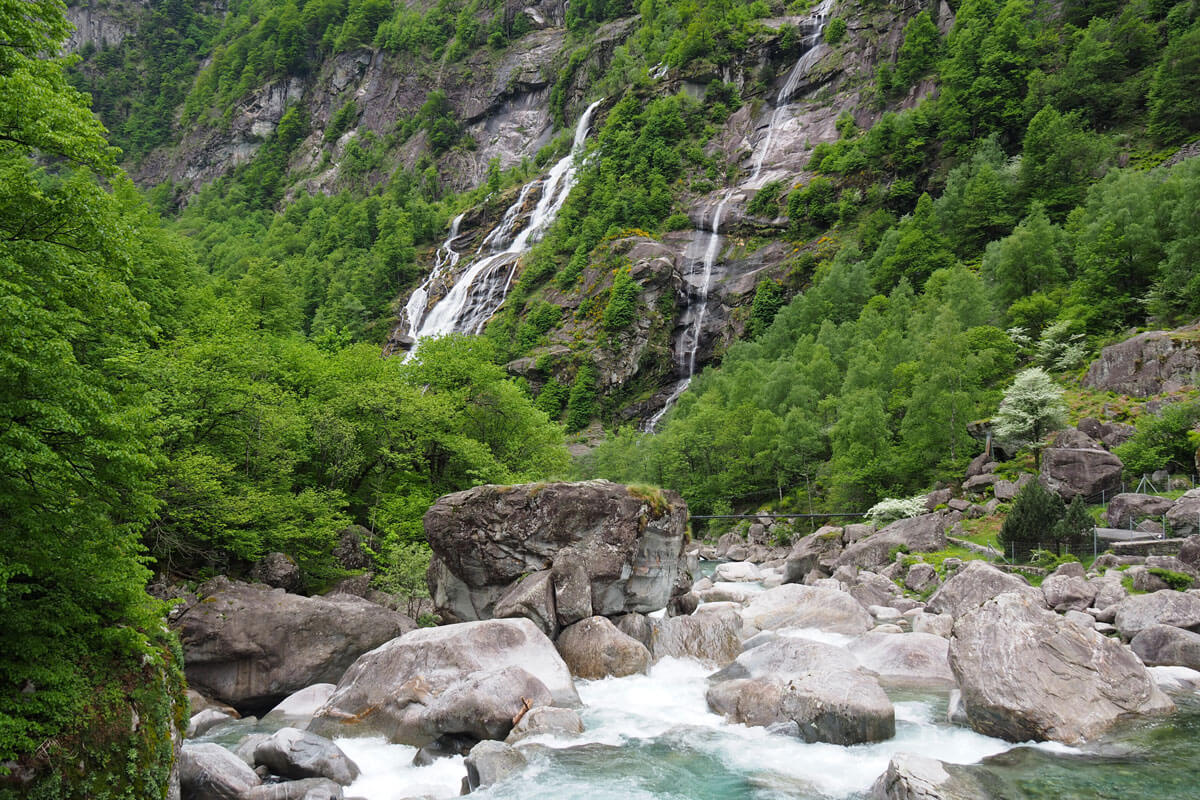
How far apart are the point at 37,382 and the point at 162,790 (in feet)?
18.5

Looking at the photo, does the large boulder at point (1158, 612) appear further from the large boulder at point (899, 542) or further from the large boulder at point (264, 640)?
the large boulder at point (264, 640)

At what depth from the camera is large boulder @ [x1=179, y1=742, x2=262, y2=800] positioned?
1027 cm

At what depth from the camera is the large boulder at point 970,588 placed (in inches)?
866

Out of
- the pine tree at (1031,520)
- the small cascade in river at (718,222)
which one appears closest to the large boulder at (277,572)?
the pine tree at (1031,520)

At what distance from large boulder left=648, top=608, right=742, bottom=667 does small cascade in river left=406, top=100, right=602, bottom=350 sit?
2467 inches

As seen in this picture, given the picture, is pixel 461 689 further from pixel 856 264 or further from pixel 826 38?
pixel 826 38

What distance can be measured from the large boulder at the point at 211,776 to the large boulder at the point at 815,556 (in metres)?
29.6

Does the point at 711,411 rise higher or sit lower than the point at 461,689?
higher

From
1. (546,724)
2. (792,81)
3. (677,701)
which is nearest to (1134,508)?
(677,701)

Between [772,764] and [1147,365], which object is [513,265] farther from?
[772,764]

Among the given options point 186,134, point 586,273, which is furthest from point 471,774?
point 186,134

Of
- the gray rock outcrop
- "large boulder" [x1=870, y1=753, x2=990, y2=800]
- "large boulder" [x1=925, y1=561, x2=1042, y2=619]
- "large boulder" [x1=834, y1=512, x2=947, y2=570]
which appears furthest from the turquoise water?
"large boulder" [x1=834, y1=512, x2=947, y2=570]

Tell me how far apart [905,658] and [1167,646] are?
6.27 metres

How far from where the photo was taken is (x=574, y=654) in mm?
18609
